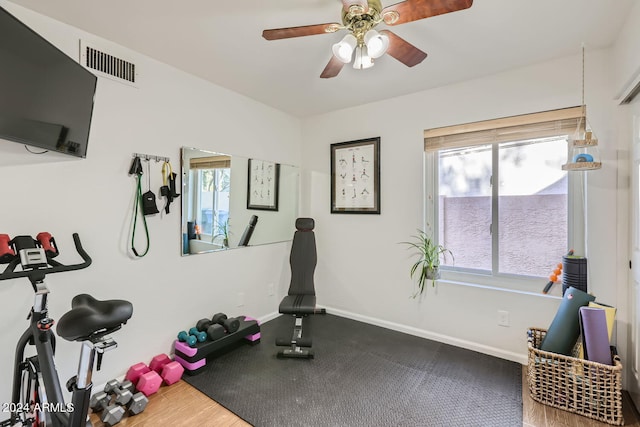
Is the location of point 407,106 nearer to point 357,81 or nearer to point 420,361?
point 357,81

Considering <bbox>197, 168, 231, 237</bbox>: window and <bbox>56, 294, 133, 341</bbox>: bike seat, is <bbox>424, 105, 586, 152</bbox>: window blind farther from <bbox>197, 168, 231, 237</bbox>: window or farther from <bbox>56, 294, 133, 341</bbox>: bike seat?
<bbox>56, 294, 133, 341</bbox>: bike seat

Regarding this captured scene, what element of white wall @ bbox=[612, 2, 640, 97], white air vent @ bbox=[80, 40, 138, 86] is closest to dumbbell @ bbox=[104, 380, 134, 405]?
white air vent @ bbox=[80, 40, 138, 86]

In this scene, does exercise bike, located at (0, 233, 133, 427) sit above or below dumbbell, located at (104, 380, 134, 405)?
above

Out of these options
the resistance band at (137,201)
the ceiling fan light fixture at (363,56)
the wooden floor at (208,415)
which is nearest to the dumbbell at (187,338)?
the wooden floor at (208,415)

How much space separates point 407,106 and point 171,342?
3059mm

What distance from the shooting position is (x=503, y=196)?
2.59 m

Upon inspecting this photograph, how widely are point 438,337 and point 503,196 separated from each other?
1.44 meters

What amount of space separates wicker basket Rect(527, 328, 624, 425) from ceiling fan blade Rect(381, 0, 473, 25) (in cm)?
212

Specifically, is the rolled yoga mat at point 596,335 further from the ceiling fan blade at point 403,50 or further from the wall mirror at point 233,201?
the wall mirror at point 233,201

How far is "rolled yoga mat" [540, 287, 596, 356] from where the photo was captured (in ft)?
6.44

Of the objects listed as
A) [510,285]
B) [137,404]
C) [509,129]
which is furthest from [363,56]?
[137,404]

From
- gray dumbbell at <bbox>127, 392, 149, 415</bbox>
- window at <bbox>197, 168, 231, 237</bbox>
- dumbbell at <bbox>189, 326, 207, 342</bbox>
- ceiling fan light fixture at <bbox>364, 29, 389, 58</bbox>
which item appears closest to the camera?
ceiling fan light fixture at <bbox>364, 29, 389, 58</bbox>

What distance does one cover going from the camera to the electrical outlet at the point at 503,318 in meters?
2.49

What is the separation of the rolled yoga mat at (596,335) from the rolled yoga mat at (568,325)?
0.35 ft
